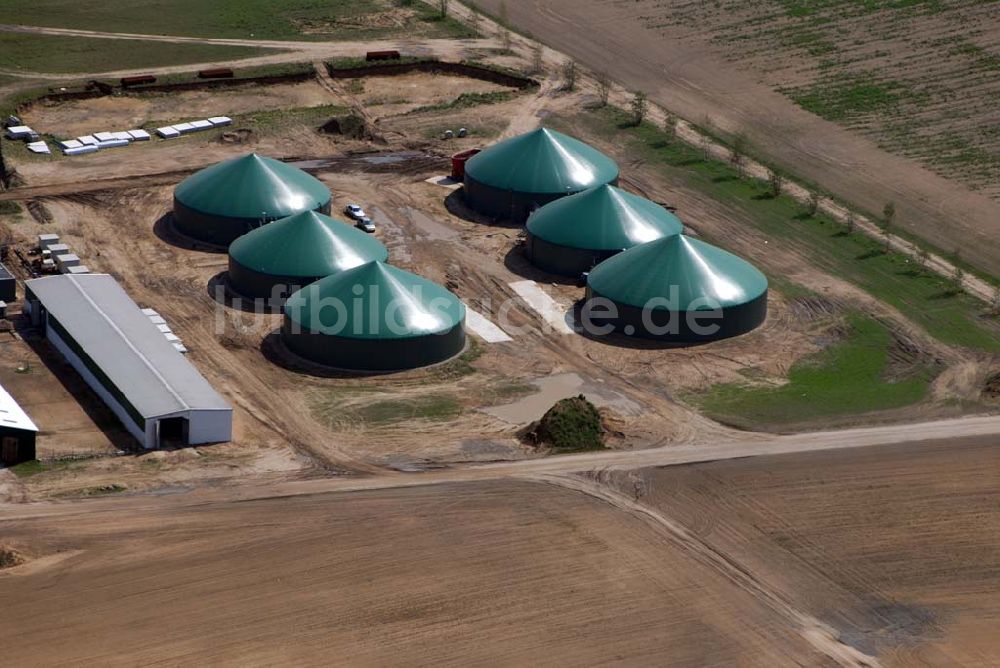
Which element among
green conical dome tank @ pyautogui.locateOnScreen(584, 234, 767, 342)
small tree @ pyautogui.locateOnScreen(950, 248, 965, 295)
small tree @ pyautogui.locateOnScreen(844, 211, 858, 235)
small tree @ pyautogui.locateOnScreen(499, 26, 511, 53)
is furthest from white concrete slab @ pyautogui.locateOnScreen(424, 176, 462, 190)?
small tree @ pyautogui.locateOnScreen(950, 248, 965, 295)

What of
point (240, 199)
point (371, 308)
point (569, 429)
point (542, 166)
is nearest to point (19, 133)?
point (240, 199)

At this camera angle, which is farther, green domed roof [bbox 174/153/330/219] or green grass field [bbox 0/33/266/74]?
green grass field [bbox 0/33/266/74]

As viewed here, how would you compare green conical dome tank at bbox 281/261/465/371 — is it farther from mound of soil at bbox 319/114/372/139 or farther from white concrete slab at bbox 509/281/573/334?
mound of soil at bbox 319/114/372/139

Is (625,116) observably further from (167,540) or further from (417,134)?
(167,540)

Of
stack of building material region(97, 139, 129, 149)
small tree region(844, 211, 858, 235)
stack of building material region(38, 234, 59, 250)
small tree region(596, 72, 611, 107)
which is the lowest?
stack of building material region(97, 139, 129, 149)

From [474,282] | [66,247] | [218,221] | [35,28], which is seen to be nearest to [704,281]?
[474,282]

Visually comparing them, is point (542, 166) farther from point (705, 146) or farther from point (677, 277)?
point (705, 146)
